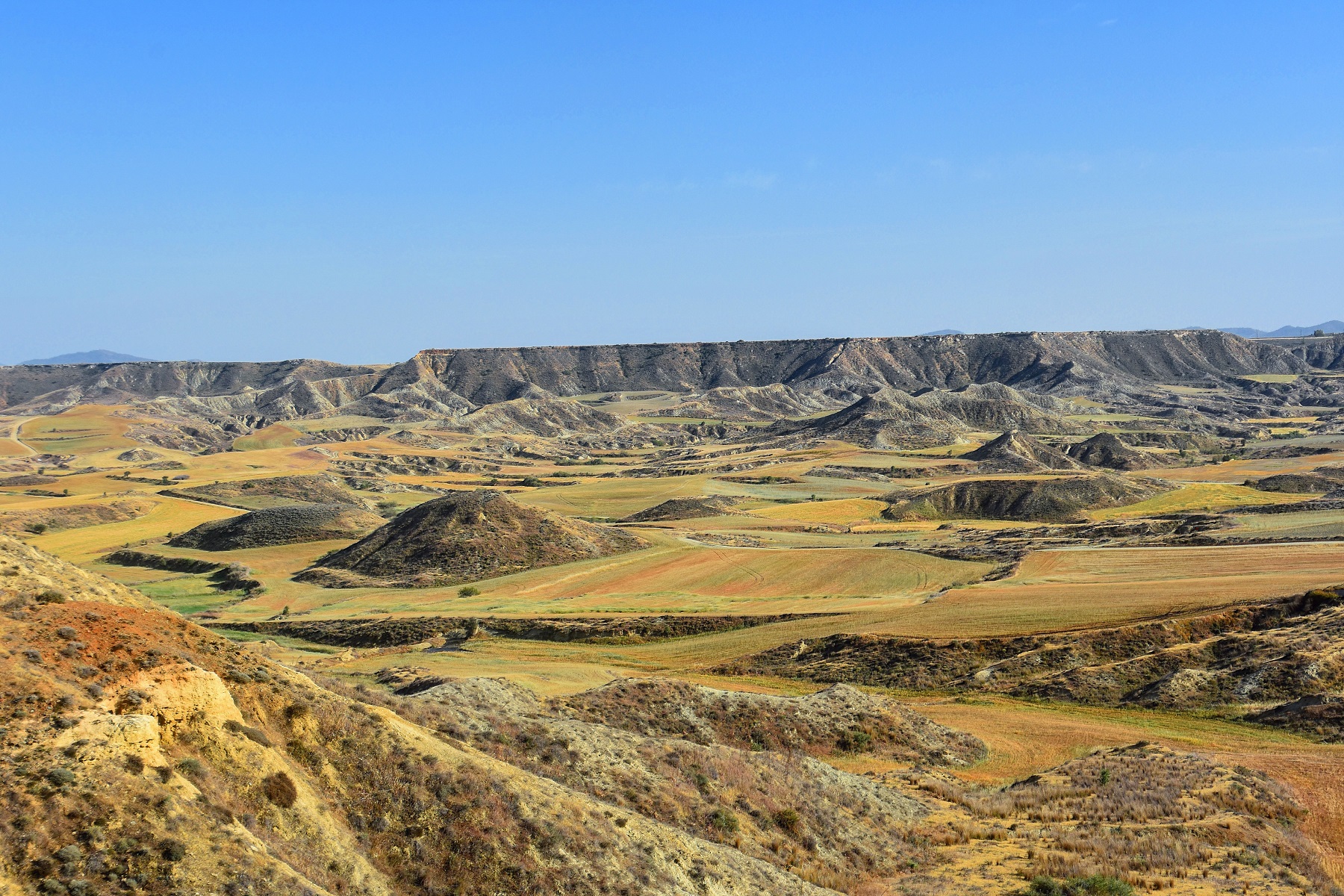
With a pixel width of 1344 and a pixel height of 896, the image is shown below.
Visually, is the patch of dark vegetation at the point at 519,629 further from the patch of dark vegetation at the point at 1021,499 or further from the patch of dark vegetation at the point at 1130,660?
the patch of dark vegetation at the point at 1021,499

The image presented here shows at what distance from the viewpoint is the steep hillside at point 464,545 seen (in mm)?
72750

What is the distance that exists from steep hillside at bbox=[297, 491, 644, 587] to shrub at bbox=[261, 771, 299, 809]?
53.6 metres

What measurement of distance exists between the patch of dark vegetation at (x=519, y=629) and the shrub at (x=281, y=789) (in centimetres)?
3551

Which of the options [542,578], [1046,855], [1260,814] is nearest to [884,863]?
[1046,855]

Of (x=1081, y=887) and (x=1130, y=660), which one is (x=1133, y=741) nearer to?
(x=1130, y=660)

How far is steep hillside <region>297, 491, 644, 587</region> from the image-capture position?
7275 cm

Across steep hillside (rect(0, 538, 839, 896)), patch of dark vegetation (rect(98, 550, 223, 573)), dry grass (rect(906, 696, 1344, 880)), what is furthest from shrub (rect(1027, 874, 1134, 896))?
patch of dark vegetation (rect(98, 550, 223, 573))

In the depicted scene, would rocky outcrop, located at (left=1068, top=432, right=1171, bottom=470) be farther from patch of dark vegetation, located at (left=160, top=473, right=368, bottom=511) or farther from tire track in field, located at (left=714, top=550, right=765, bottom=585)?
patch of dark vegetation, located at (left=160, top=473, right=368, bottom=511)

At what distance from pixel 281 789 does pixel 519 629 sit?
37.6 m

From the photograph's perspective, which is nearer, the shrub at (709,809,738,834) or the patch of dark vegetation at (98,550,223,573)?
the shrub at (709,809,738,834)

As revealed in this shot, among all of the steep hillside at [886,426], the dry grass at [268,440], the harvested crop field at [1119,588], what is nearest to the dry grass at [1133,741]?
the harvested crop field at [1119,588]

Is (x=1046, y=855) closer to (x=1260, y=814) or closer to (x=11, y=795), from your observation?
(x=1260, y=814)

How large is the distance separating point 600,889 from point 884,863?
27.8 feet

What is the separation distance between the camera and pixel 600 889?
699 inches
